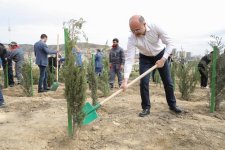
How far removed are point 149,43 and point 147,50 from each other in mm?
130

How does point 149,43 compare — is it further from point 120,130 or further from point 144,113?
point 120,130

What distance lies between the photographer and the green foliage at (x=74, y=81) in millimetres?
3834

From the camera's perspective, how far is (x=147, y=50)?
4.95m

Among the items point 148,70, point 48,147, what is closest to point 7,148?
point 48,147

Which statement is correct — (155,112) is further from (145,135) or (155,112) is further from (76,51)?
(76,51)

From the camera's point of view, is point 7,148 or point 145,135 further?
point 145,135

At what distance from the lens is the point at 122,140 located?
14.1ft

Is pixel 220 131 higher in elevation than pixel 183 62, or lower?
lower

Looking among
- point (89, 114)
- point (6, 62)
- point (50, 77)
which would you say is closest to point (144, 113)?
point (89, 114)

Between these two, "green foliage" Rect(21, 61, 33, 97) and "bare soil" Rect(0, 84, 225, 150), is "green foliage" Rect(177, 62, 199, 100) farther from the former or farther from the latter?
"green foliage" Rect(21, 61, 33, 97)

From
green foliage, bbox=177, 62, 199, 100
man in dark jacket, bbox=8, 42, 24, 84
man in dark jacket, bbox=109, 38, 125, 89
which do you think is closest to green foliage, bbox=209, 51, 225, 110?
green foliage, bbox=177, 62, 199, 100

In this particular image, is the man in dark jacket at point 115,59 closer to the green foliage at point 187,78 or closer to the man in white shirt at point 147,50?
the green foliage at point 187,78

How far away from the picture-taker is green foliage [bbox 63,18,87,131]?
3.83 m

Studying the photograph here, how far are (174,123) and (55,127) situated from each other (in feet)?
6.08
